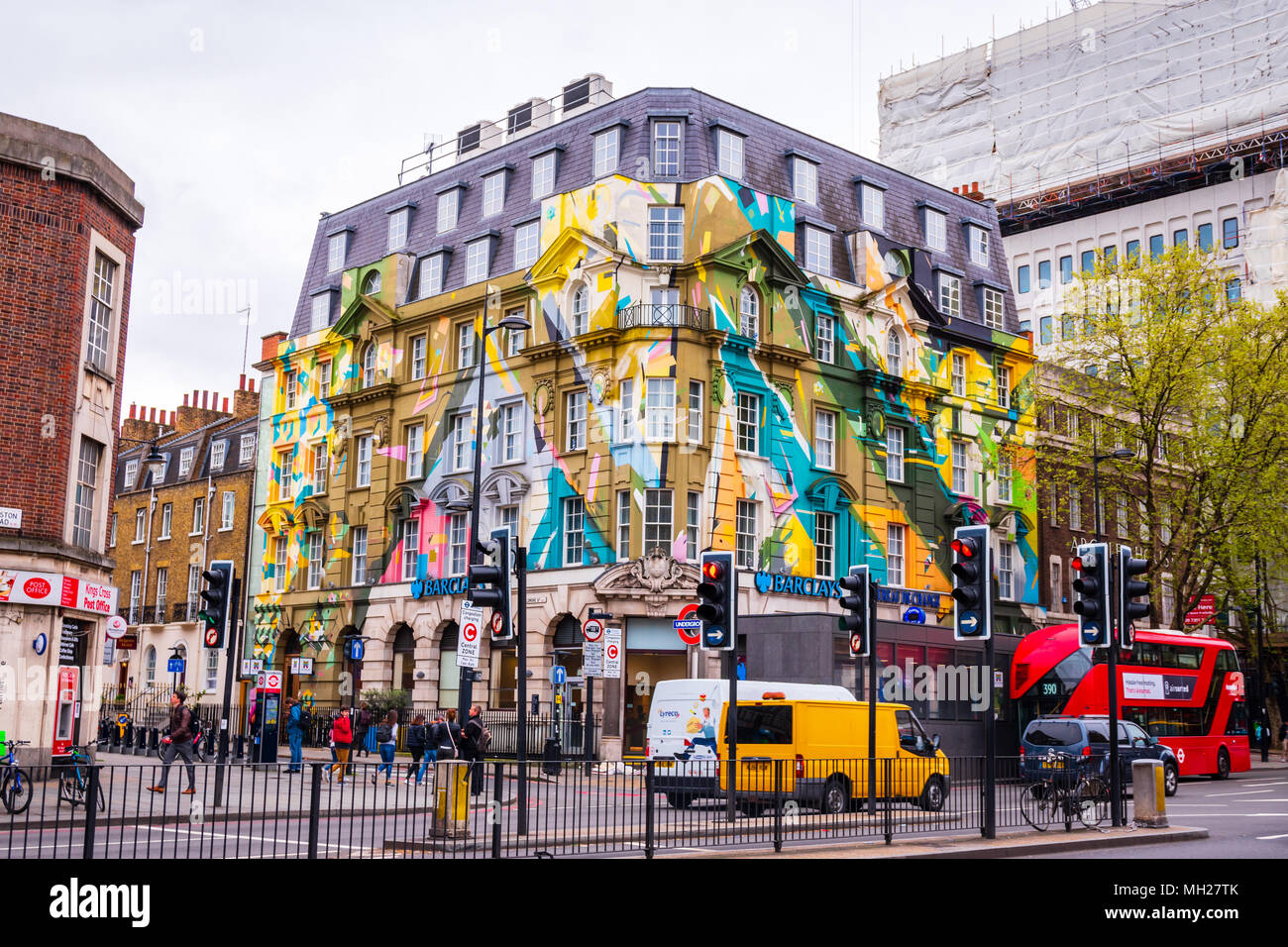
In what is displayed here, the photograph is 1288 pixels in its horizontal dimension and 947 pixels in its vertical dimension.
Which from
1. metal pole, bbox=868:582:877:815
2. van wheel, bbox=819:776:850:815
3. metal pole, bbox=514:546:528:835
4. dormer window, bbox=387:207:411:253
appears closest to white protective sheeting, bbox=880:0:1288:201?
dormer window, bbox=387:207:411:253

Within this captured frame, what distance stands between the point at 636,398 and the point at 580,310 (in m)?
4.03

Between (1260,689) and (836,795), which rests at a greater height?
(1260,689)

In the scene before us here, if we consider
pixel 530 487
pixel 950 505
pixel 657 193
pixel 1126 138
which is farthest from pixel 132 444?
pixel 1126 138

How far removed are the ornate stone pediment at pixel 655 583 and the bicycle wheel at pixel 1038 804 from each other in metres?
20.3

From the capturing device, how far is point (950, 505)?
47.8 m

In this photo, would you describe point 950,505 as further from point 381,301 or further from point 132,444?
point 132,444

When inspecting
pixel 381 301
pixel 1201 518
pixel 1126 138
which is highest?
pixel 1126 138

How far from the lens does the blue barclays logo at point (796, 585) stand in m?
40.4

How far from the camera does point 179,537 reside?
59.4 metres

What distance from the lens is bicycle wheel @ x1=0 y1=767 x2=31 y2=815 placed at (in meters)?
13.5

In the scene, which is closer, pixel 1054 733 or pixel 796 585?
pixel 1054 733

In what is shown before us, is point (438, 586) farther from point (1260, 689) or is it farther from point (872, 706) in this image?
point (1260, 689)

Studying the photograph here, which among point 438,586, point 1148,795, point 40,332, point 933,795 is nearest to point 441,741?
point 40,332
